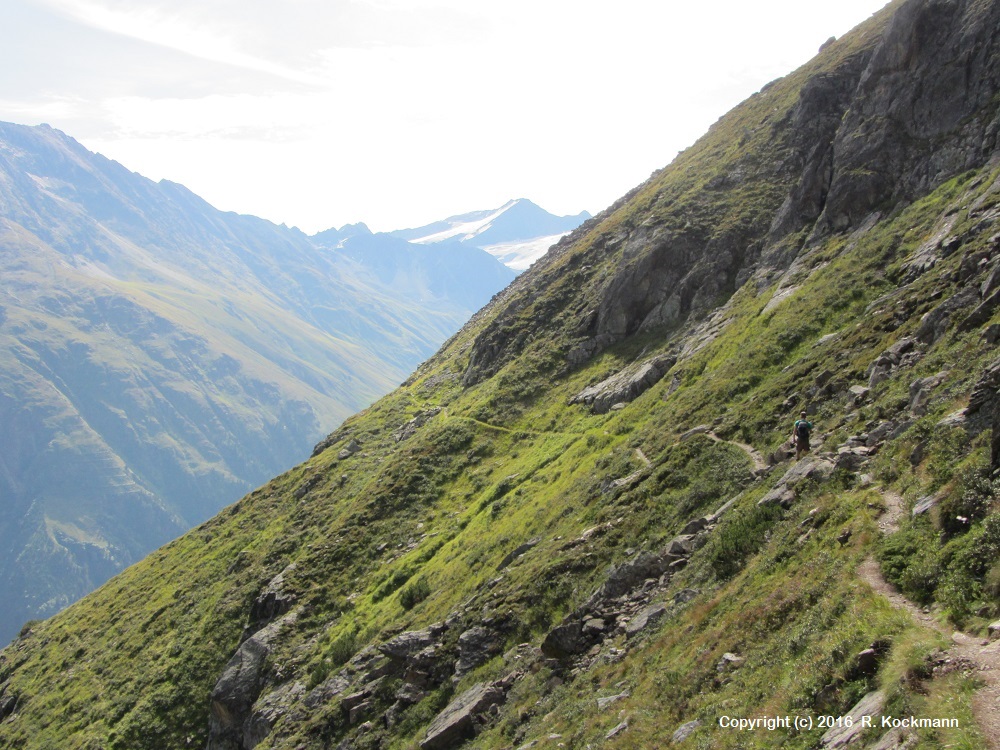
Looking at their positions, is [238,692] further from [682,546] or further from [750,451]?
[750,451]

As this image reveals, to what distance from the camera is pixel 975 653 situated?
1109 centimetres

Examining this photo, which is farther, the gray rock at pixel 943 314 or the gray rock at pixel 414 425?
the gray rock at pixel 414 425

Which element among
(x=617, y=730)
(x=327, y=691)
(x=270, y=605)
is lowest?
(x=327, y=691)

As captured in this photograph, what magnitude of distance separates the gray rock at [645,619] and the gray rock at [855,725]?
31.3 feet

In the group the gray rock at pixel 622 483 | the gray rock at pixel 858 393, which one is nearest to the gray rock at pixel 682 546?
the gray rock at pixel 622 483

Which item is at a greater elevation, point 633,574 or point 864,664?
point 864,664

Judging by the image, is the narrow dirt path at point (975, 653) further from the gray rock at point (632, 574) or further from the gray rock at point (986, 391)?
the gray rock at point (632, 574)

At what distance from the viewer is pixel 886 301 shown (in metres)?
35.2

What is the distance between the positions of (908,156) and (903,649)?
51.1 meters

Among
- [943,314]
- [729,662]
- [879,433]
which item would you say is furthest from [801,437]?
[729,662]

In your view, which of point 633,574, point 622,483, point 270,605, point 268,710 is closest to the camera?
point 633,574

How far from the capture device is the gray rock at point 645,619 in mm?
21266

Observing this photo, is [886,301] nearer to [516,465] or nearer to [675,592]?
[675,592]

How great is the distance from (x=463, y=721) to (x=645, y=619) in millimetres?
7942
